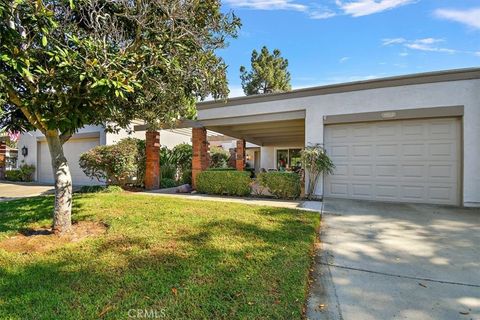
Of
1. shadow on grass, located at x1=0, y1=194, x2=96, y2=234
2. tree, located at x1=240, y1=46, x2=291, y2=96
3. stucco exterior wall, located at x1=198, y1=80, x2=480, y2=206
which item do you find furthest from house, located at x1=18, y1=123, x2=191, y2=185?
tree, located at x1=240, y1=46, x2=291, y2=96

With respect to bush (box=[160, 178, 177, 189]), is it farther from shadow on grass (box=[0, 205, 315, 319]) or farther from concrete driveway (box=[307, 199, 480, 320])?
concrete driveway (box=[307, 199, 480, 320])

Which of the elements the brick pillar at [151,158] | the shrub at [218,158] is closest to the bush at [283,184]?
the brick pillar at [151,158]

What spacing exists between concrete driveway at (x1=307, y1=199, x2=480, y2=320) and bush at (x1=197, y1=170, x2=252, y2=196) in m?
3.62

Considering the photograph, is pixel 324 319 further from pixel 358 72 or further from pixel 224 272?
pixel 358 72

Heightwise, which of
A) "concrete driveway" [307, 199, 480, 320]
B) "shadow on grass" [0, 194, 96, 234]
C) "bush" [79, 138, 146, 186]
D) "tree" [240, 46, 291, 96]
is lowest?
"concrete driveway" [307, 199, 480, 320]

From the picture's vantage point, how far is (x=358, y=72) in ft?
30.6

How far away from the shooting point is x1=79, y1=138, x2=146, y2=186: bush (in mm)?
10031

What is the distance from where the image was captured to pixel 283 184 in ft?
28.1

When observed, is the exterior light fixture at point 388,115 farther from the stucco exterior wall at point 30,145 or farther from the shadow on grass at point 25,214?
the stucco exterior wall at point 30,145

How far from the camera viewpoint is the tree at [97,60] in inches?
121

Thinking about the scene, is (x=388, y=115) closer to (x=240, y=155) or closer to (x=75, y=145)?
(x=240, y=155)

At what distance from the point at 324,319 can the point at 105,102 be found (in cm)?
388

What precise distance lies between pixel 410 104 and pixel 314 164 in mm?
3168

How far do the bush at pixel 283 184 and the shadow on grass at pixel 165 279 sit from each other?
4194mm
